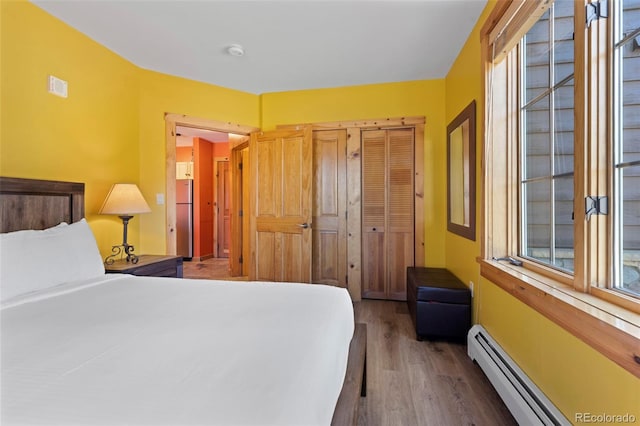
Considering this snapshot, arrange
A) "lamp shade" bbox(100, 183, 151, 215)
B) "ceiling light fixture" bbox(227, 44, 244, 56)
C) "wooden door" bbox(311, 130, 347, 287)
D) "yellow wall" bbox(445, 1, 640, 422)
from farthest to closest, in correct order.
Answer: "wooden door" bbox(311, 130, 347, 287) < "ceiling light fixture" bbox(227, 44, 244, 56) < "lamp shade" bbox(100, 183, 151, 215) < "yellow wall" bbox(445, 1, 640, 422)

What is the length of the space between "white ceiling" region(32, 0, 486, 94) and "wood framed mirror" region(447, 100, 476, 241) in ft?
2.31

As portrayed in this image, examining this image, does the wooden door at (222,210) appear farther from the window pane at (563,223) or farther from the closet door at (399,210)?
the window pane at (563,223)

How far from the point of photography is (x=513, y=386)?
4.98 feet

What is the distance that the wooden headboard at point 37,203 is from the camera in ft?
5.92

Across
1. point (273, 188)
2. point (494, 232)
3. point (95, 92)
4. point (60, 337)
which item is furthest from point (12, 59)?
point (494, 232)

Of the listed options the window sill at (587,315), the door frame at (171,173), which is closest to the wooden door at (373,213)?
the window sill at (587,315)

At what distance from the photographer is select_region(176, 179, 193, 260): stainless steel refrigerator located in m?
5.96

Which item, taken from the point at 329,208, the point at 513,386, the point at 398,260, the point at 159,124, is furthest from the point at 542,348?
the point at 159,124

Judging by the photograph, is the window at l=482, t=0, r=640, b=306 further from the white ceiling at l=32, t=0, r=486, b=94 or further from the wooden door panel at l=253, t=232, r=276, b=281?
the wooden door panel at l=253, t=232, r=276, b=281

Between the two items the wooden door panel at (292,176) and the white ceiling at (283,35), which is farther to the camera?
the wooden door panel at (292,176)

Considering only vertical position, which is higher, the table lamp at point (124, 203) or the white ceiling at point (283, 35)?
the white ceiling at point (283, 35)

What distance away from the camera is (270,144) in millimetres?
3648

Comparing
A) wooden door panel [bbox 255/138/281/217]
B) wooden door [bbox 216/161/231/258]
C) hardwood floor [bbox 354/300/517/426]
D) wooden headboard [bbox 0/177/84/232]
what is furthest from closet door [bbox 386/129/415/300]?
wooden door [bbox 216/161/231/258]

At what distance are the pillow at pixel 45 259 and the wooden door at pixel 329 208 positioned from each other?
7.56ft
